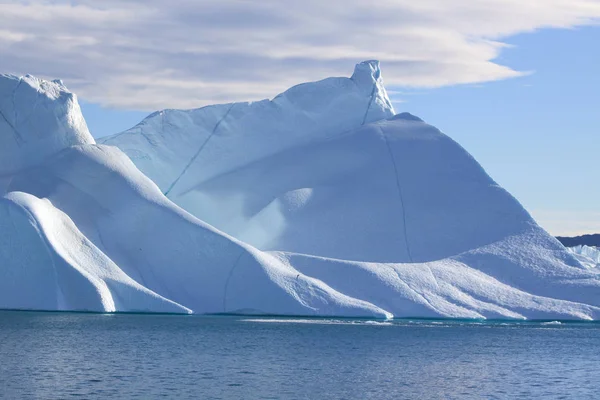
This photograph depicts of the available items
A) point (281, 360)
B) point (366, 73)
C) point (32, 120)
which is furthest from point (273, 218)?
point (281, 360)

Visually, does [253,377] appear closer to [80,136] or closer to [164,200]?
[164,200]

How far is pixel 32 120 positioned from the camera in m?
65.6

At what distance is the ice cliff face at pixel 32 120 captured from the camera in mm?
65062

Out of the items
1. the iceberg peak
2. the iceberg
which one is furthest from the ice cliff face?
the iceberg peak

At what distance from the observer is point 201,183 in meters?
75.1

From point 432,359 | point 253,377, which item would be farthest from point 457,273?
point 253,377

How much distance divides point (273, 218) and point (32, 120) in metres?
16.0

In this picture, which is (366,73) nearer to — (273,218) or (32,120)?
(273,218)

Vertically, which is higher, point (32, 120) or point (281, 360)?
point (32, 120)

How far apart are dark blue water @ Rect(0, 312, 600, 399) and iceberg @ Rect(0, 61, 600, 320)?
1853 mm

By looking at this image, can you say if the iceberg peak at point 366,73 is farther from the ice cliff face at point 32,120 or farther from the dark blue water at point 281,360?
the dark blue water at point 281,360

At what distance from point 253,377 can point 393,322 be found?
28619 mm

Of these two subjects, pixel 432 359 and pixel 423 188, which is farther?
pixel 423 188

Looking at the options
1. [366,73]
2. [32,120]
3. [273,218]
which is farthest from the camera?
[366,73]
